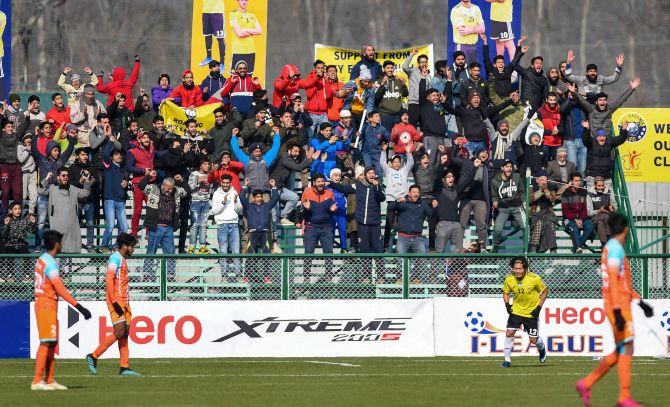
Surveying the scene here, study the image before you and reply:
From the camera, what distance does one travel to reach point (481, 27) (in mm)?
28297

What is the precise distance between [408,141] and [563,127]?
341 centimetres

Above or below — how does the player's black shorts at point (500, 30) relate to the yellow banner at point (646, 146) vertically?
above

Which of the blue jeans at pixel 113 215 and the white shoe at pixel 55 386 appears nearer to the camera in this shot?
the white shoe at pixel 55 386

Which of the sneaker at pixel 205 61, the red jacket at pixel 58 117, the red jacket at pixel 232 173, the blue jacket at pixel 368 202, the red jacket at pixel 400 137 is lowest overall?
the blue jacket at pixel 368 202

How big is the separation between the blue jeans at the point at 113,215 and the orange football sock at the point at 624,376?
550 inches

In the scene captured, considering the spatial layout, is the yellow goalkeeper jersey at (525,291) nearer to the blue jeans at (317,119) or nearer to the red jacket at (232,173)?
the red jacket at (232,173)

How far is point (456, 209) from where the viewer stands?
83.0 ft

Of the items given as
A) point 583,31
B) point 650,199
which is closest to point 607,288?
point 650,199

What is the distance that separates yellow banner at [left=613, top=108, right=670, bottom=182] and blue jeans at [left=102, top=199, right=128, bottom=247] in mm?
11451

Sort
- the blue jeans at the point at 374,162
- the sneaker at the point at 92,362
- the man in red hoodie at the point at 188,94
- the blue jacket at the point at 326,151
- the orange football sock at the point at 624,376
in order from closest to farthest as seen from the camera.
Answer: the orange football sock at the point at 624,376, the sneaker at the point at 92,362, the blue jacket at the point at 326,151, the blue jeans at the point at 374,162, the man in red hoodie at the point at 188,94

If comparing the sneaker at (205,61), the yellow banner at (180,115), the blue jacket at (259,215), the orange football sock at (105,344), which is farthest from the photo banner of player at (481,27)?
the orange football sock at (105,344)

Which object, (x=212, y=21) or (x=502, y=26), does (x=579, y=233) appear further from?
(x=212, y=21)

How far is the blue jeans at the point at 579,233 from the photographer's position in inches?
1026

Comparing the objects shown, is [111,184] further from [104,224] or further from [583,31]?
[583,31]
